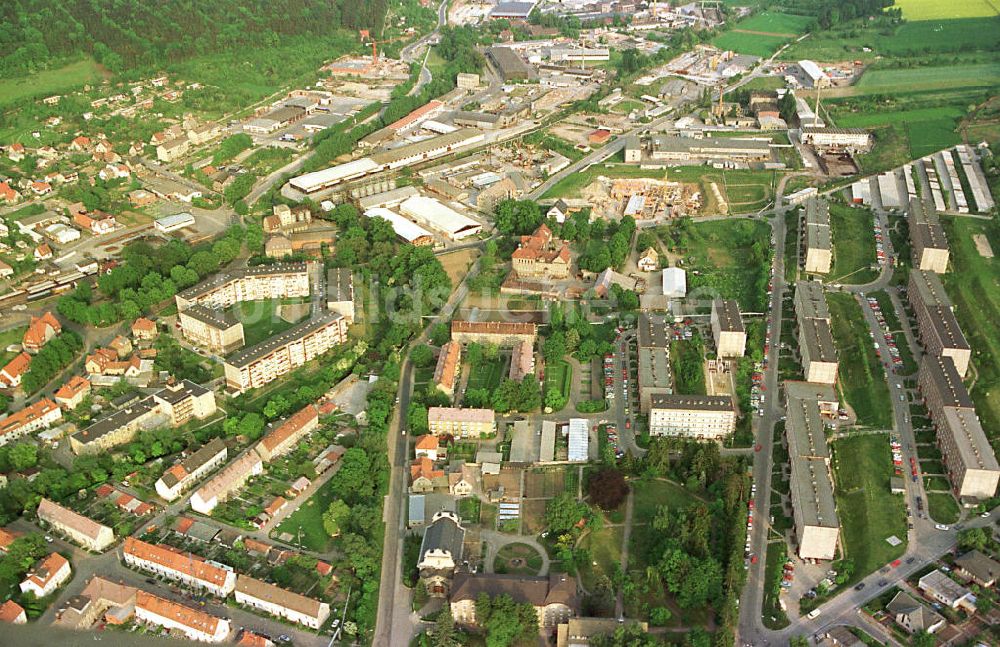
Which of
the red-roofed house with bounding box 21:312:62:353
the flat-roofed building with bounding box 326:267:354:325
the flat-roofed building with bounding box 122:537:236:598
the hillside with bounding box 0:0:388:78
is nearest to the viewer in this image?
the flat-roofed building with bounding box 122:537:236:598

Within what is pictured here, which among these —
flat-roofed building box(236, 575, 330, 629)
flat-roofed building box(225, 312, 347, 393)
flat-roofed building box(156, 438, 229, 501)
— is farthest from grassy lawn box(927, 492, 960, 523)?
flat-roofed building box(156, 438, 229, 501)

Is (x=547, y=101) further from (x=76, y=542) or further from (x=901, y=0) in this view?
(x=76, y=542)

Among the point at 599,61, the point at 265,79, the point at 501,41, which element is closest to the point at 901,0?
the point at 599,61

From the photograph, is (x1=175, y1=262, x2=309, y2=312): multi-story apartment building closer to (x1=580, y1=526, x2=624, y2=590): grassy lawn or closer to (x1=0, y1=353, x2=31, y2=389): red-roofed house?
(x1=0, y1=353, x2=31, y2=389): red-roofed house

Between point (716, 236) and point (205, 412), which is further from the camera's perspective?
point (716, 236)

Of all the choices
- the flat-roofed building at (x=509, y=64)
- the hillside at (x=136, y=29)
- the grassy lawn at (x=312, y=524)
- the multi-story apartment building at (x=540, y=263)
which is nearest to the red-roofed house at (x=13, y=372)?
the grassy lawn at (x=312, y=524)

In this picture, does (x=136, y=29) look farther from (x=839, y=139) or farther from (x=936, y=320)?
(x=936, y=320)
